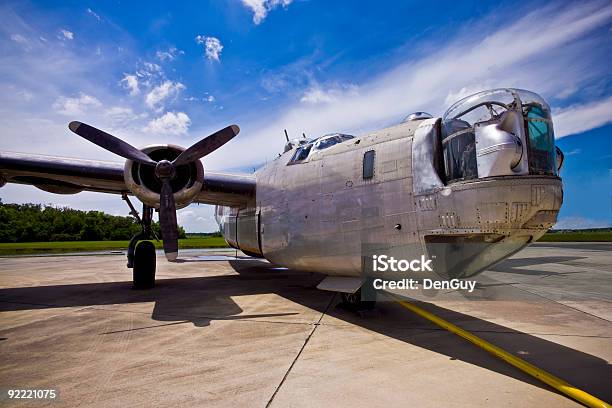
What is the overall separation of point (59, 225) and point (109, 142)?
74659 millimetres

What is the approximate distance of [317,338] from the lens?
539 cm

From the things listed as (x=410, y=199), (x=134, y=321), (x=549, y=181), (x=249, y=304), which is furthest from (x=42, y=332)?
(x=549, y=181)

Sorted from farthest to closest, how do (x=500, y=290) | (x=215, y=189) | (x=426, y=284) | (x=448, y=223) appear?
(x=215, y=189)
(x=500, y=290)
(x=426, y=284)
(x=448, y=223)

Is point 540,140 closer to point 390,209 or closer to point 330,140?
point 390,209

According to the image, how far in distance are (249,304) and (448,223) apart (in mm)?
5134

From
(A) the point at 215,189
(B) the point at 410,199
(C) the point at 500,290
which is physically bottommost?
(C) the point at 500,290

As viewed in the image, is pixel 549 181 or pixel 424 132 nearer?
pixel 549 181

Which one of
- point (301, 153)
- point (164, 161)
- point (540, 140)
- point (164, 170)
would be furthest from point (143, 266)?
point (540, 140)

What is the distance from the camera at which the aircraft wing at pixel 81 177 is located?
9258mm

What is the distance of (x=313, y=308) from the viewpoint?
7.63m

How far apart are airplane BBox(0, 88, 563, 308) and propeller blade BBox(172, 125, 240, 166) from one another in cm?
3

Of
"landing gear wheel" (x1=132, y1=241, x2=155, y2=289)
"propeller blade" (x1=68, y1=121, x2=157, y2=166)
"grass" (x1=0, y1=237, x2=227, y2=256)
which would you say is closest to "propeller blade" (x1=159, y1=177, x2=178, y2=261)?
"propeller blade" (x1=68, y1=121, x2=157, y2=166)

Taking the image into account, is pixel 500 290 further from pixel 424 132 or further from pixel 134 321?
pixel 134 321

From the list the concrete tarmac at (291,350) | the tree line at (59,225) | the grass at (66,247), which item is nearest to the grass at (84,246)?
the grass at (66,247)
